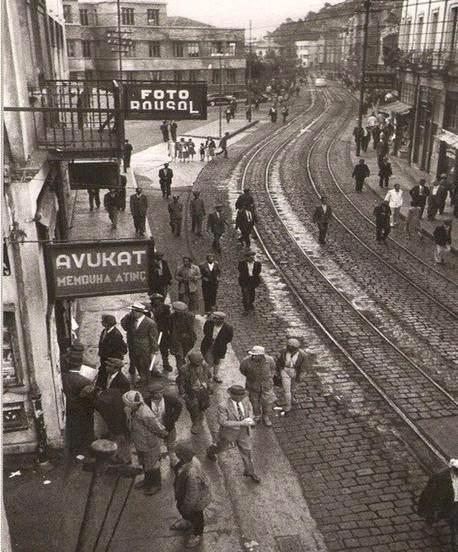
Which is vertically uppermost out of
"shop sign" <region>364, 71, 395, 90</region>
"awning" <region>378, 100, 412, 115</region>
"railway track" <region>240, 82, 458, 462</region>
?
"shop sign" <region>364, 71, 395, 90</region>

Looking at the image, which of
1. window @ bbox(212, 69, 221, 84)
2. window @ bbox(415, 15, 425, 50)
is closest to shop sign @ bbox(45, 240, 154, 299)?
window @ bbox(415, 15, 425, 50)

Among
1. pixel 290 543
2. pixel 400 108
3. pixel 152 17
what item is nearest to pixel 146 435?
pixel 290 543

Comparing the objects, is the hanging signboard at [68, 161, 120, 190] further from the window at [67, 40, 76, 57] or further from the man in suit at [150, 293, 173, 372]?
the window at [67, 40, 76, 57]

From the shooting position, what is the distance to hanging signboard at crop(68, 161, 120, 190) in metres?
12.2

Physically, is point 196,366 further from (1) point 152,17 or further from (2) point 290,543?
(1) point 152,17

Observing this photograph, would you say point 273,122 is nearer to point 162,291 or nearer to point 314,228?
point 314,228

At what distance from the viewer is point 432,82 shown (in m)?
28.5

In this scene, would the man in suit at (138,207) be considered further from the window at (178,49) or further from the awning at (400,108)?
the window at (178,49)

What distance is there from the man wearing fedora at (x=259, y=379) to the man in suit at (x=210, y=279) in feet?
13.2

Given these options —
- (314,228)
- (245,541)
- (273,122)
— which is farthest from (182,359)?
(273,122)

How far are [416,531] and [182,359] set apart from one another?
494 cm

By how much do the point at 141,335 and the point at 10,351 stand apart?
7.88ft

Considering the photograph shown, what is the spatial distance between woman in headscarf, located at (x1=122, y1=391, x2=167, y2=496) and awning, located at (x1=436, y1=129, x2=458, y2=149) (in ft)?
61.0

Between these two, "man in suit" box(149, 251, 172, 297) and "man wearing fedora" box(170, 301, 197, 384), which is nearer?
"man wearing fedora" box(170, 301, 197, 384)
